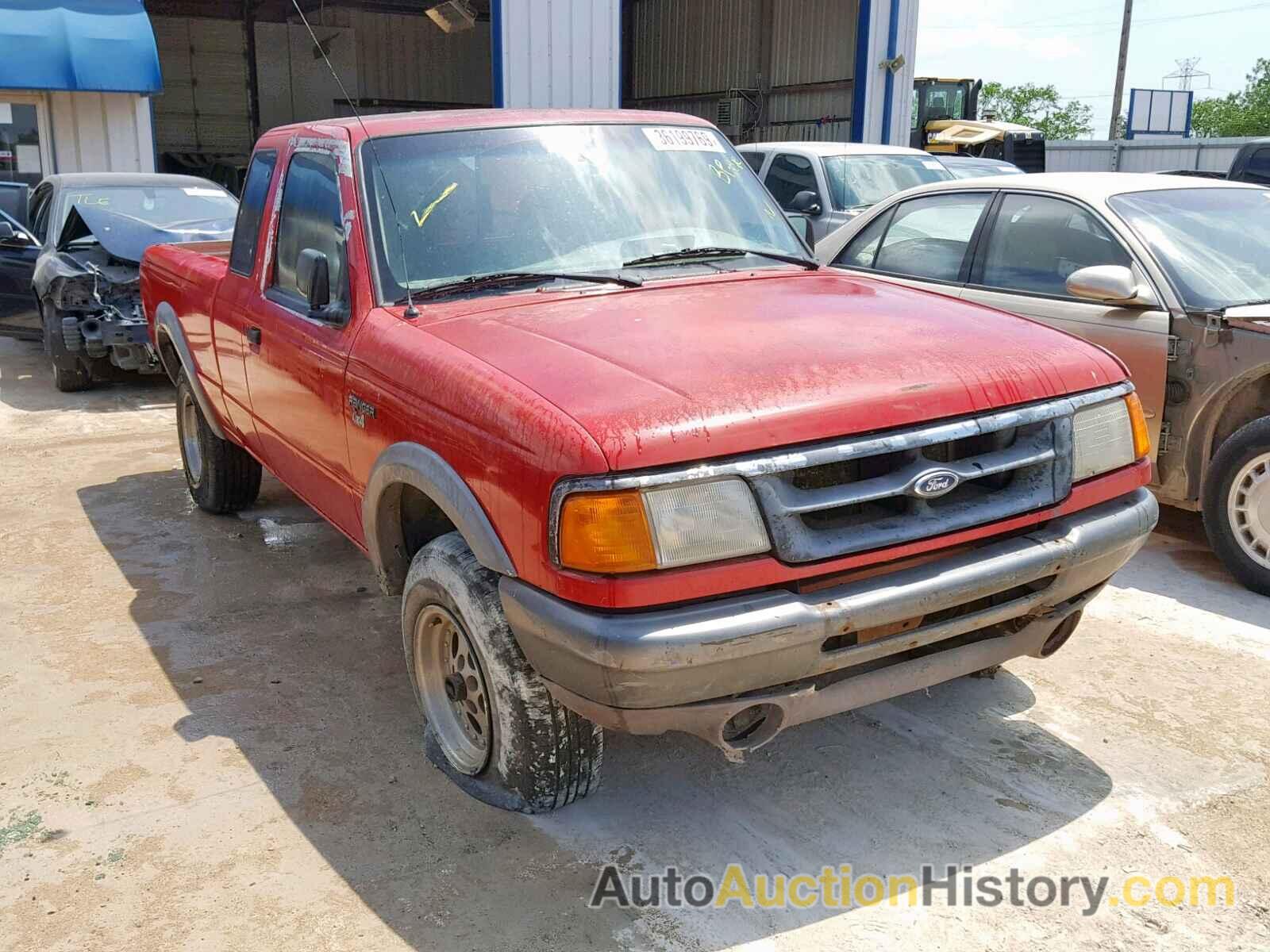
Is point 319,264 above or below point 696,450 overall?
above

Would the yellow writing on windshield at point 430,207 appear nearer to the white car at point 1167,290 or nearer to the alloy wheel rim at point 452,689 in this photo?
the alloy wheel rim at point 452,689

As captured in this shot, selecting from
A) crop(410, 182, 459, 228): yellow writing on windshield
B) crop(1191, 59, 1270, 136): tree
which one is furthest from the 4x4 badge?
crop(1191, 59, 1270, 136): tree

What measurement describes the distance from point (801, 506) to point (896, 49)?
16.1 m

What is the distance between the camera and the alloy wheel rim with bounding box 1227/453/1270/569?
15.8 ft

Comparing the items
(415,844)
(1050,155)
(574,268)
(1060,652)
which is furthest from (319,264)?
(1050,155)

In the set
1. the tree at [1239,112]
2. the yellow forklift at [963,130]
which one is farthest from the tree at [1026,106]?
the yellow forklift at [963,130]

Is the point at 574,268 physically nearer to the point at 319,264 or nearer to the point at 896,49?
the point at 319,264

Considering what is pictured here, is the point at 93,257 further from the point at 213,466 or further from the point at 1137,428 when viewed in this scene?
the point at 1137,428

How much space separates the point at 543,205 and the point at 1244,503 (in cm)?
326

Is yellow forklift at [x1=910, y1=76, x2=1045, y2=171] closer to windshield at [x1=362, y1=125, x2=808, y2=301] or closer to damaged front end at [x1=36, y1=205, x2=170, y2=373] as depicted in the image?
damaged front end at [x1=36, y1=205, x2=170, y2=373]

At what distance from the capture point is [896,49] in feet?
55.9

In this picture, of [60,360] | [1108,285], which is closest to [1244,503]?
[1108,285]

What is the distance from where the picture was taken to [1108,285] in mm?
4887

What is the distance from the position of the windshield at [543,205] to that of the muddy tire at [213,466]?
102 inches
